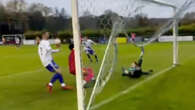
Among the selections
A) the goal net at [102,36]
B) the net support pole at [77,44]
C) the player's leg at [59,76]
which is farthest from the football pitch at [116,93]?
the net support pole at [77,44]

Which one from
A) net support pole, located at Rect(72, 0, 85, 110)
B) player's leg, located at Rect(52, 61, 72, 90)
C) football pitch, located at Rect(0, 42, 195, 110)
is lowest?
football pitch, located at Rect(0, 42, 195, 110)

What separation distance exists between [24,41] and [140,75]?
44.0 meters

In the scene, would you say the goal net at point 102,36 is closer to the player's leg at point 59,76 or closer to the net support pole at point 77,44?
the net support pole at point 77,44

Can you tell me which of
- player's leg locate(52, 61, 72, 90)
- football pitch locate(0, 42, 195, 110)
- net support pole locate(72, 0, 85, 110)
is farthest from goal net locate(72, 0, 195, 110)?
player's leg locate(52, 61, 72, 90)

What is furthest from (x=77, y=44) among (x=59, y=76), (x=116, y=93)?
(x=59, y=76)

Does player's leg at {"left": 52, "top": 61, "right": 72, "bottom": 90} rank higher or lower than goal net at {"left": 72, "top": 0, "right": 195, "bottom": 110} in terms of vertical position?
lower

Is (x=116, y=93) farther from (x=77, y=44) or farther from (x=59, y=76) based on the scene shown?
(x=77, y=44)

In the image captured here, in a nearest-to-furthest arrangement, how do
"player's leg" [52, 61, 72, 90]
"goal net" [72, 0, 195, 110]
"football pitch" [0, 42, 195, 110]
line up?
"goal net" [72, 0, 195, 110] → "football pitch" [0, 42, 195, 110] → "player's leg" [52, 61, 72, 90]

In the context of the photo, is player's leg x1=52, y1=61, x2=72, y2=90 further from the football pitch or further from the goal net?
the goal net

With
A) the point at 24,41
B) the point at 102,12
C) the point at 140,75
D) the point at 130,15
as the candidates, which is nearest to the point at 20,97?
the point at 102,12

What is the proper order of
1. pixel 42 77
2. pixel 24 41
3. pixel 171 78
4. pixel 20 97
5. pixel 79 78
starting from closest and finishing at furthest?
pixel 79 78 → pixel 20 97 → pixel 171 78 → pixel 42 77 → pixel 24 41

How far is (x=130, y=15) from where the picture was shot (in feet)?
32.7

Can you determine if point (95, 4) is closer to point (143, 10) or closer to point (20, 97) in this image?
point (20, 97)

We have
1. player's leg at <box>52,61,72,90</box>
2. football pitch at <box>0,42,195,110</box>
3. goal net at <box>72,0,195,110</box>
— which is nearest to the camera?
goal net at <box>72,0,195,110</box>
